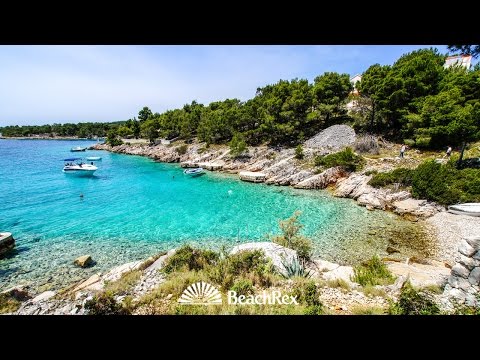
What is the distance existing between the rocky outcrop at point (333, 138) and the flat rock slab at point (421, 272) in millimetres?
17168

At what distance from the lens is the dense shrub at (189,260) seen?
23.2 ft

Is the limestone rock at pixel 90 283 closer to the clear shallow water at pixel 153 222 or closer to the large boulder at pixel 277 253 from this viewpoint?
the clear shallow water at pixel 153 222

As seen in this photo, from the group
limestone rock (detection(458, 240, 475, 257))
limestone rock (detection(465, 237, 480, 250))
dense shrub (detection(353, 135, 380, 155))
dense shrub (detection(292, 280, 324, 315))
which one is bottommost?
dense shrub (detection(292, 280, 324, 315))

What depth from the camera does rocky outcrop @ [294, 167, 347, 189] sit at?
19.2m

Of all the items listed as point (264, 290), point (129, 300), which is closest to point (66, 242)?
point (129, 300)

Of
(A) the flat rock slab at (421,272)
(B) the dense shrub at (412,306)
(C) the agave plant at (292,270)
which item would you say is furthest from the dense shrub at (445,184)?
(B) the dense shrub at (412,306)

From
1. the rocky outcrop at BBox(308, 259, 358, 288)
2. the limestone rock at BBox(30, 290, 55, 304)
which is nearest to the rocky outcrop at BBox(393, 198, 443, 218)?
the rocky outcrop at BBox(308, 259, 358, 288)

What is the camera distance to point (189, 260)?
7.34m

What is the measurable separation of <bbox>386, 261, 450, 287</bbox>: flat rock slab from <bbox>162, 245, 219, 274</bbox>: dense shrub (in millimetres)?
5881

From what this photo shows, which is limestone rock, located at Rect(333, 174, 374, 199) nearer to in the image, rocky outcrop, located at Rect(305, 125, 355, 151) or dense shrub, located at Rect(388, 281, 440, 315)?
rocky outcrop, located at Rect(305, 125, 355, 151)

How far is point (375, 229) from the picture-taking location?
11.6 meters

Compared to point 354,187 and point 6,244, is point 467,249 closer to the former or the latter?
point 354,187
